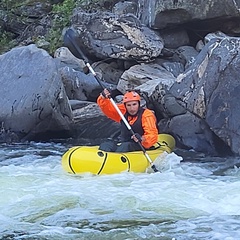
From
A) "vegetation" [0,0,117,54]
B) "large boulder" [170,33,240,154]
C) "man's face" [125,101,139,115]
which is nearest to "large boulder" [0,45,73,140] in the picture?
"man's face" [125,101,139,115]

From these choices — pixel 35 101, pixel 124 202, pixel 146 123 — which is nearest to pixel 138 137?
pixel 146 123

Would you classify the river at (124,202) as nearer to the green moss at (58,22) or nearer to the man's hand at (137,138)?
the man's hand at (137,138)

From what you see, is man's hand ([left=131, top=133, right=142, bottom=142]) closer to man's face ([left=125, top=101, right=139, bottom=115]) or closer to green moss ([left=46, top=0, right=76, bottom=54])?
man's face ([left=125, top=101, right=139, bottom=115])

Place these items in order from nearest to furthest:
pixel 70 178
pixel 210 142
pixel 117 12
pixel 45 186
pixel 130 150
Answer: pixel 45 186, pixel 70 178, pixel 130 150, pixel 210 142, pixel 117 12

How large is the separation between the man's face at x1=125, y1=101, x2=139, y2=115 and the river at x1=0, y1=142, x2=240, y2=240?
87 centimetres

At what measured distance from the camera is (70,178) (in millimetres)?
7570

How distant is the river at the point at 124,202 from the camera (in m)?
5.33

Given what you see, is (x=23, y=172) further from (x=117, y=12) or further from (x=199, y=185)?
(x=117, y=12)

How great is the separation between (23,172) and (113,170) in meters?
1.32

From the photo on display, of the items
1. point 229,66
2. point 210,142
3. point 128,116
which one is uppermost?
point 229,66

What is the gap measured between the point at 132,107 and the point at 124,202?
2481 mm

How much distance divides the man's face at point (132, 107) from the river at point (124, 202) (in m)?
0.87

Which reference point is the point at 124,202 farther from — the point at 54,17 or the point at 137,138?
the point at 54,17

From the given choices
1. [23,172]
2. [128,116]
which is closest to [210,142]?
[128,116]
